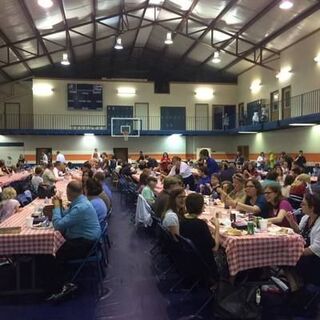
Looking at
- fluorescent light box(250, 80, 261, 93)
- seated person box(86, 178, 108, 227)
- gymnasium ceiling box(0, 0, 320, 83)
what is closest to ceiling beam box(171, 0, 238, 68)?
gymnasium ceiling box(0, 0, 320, 83)

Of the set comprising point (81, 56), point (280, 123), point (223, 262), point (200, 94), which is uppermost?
point (81, 56)

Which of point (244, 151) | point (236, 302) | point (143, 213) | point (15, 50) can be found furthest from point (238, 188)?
point (244, 151)

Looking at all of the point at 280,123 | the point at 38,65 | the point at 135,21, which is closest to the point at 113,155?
the point at 38,65

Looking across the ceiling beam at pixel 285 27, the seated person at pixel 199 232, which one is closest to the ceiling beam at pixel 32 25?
the ceiling beam at pixel 285 27

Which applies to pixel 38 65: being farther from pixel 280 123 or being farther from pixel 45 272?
pixel 45 272

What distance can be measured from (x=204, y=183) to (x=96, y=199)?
394cm

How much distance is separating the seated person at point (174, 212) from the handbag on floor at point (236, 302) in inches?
31.2

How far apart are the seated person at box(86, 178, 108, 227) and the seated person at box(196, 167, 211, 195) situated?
311 centimetres

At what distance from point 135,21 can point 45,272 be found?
59.9 ft

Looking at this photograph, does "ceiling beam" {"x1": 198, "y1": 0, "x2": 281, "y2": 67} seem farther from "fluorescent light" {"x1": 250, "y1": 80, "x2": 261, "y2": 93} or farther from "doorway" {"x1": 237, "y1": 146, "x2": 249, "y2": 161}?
"doorway" {"x1": 237, "y1": 146, "x2": 249, "y2": 161}

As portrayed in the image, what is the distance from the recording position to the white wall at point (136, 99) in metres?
26.8

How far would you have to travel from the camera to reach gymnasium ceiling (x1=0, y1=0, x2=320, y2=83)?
16203 mm

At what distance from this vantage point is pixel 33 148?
1055 inches

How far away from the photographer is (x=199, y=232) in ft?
13.6
